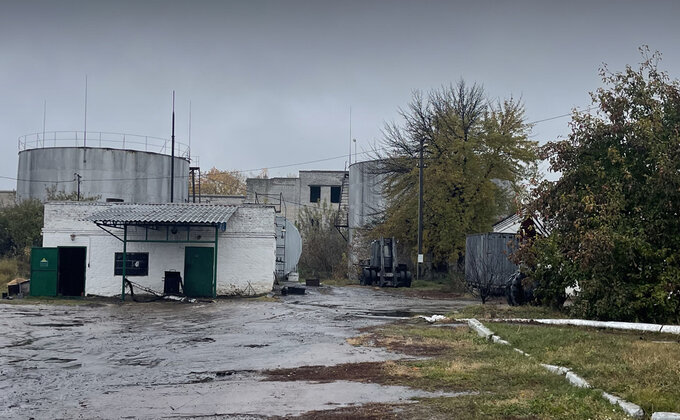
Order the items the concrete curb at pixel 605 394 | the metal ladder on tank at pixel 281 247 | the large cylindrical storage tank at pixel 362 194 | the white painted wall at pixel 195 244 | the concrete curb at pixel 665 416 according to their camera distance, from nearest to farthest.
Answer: the concrete curb at pixel 665 416 < the concrete curb at pixel 605 394 < the white painted wall at pixel 195 244 < the metal ladder on tank at pixel 281 247 < the large cylindrical storage tank at pixel 362 194

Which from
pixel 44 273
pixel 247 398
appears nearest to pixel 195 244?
pixel 44 273

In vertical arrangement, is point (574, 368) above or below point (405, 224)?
below

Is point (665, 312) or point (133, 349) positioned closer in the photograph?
point (133, 349)

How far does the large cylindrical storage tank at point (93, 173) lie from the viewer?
53.8m

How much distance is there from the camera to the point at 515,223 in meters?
37.5

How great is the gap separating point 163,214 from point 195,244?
2.12 m

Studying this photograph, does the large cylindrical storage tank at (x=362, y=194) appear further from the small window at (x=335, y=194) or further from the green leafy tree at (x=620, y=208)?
the green leafy tree at (x=620, y=208)

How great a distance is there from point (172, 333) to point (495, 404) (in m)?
11.7

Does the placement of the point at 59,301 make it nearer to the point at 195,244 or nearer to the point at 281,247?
the point at 195,244

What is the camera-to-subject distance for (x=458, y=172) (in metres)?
42.9

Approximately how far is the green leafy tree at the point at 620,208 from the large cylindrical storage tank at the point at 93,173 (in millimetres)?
39780

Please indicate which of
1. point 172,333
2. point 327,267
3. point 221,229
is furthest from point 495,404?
point 327,267

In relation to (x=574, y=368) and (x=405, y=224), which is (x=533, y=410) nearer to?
(x=574, y=368)

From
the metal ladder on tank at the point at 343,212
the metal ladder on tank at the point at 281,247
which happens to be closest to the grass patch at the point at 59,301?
the metal ladder on tank at the point at 281,247
